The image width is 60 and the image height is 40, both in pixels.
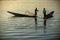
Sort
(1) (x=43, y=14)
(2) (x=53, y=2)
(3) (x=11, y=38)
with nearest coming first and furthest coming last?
(3) (x=11, y=38)
(1) (x=43, y=14)
(2) (x=53, y=2)

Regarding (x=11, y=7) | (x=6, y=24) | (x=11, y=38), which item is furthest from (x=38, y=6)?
(x=11, y=38)

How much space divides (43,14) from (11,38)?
25.0 inches

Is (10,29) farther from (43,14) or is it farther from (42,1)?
(42,1)

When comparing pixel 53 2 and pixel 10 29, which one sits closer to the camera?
pixel 10 29

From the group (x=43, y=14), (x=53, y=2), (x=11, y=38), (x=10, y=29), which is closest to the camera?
(x=11, y=38)

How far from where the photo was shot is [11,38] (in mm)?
1819

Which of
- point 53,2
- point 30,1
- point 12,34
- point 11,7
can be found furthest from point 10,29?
point 53,2

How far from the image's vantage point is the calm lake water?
6.08 feet

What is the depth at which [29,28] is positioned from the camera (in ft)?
6.63

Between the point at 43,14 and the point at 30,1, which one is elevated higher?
the point at 30,1

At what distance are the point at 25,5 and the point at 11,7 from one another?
0.66ft

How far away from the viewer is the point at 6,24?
211 centimetres

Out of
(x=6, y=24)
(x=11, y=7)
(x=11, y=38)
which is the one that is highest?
(x=11, y=7)

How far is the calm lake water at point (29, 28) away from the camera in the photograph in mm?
1854
